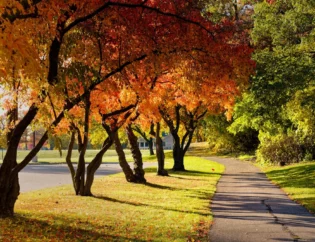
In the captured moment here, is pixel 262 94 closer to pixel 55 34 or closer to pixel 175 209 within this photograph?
pixel 175 209

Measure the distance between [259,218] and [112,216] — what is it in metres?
4.14

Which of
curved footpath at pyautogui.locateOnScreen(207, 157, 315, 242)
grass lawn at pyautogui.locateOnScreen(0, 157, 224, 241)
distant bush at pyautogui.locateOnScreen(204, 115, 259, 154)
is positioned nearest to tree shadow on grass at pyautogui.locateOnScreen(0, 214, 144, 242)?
grass lawn at pyautogui.locateOnScreen(0, 157, 224, 241)

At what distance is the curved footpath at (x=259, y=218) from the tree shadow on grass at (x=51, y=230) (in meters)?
2.43

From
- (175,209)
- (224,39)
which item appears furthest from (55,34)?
(175,209)

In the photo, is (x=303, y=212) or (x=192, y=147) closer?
(x=303, y=212)

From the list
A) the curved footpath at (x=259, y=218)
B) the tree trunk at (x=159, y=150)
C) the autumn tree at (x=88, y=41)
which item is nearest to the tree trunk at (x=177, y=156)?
the tree trunk at (x=159, y=150)

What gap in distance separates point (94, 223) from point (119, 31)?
5.30m

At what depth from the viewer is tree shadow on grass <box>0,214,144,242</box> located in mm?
9305

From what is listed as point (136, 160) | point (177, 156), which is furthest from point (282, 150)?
point (136, 160)

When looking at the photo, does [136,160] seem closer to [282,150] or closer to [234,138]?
[282,150]

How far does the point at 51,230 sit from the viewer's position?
10203 millimetres

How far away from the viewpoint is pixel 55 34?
10.0 meters

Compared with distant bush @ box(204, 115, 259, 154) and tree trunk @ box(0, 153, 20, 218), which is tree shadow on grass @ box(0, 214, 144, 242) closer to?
tree trunk @ box(0, 153, 20, 218)

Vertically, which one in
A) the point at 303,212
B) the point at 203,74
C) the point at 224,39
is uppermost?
the point at 224,39
